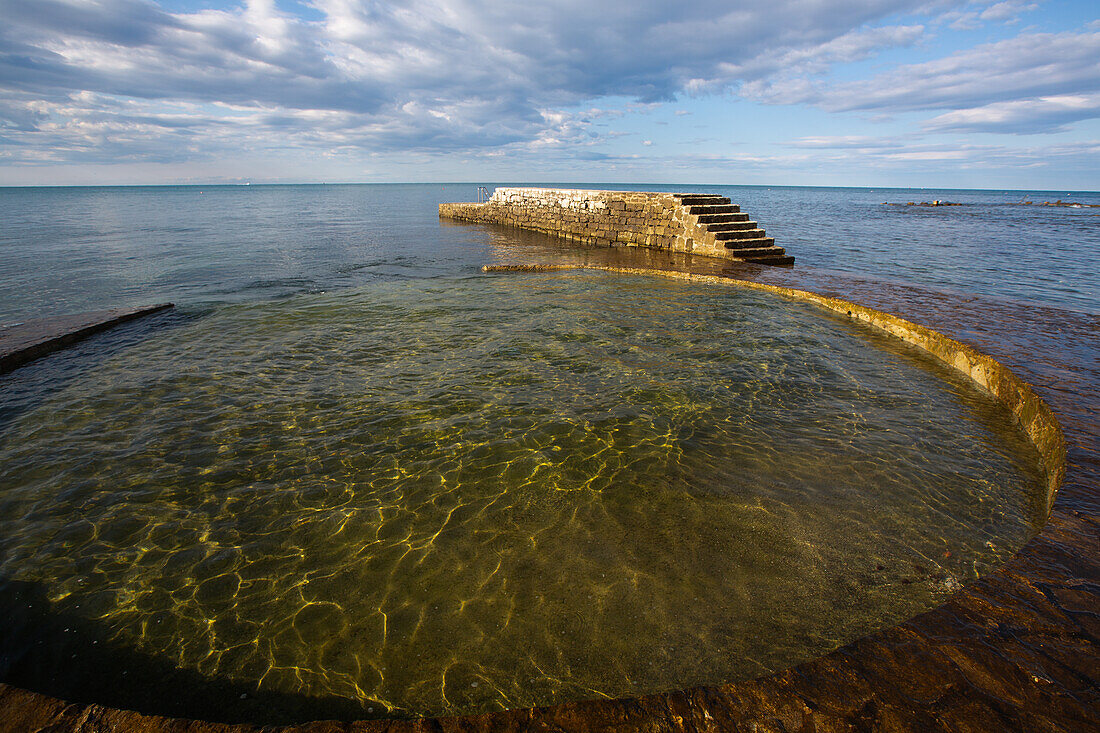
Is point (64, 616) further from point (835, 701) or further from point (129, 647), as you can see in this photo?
point (835, 701)

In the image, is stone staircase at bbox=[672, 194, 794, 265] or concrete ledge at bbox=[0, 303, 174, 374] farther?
stone staircase at bbox=[672, 194, 794, 265]

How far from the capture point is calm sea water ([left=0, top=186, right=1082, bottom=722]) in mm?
3387

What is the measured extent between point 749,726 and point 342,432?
5.51 metres

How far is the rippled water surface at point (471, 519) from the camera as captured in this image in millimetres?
3373

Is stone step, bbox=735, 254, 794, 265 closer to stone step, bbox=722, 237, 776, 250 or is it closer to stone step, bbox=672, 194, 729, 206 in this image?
stone step, bbox=722, 237, 776, 250

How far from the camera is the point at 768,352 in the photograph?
29.7ft

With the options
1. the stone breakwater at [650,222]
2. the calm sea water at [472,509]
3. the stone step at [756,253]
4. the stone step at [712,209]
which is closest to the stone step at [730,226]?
the stone breakwater at [650,222]

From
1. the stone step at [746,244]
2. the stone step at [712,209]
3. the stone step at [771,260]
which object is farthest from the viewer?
the stone step at [712,209]

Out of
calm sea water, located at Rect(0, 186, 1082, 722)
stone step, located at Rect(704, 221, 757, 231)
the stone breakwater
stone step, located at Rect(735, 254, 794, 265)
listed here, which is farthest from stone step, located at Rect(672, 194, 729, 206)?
calm sea water, located at Rect(0, 186, 1082, 722)

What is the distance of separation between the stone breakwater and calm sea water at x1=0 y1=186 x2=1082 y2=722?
9.53m

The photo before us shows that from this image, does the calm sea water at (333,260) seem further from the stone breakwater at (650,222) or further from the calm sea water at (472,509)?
the calm sea water at (472,509)

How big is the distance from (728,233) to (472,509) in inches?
704

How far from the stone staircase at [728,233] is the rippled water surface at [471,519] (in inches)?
408

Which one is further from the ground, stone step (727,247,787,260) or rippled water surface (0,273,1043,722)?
stone step (727,247,787,260)
